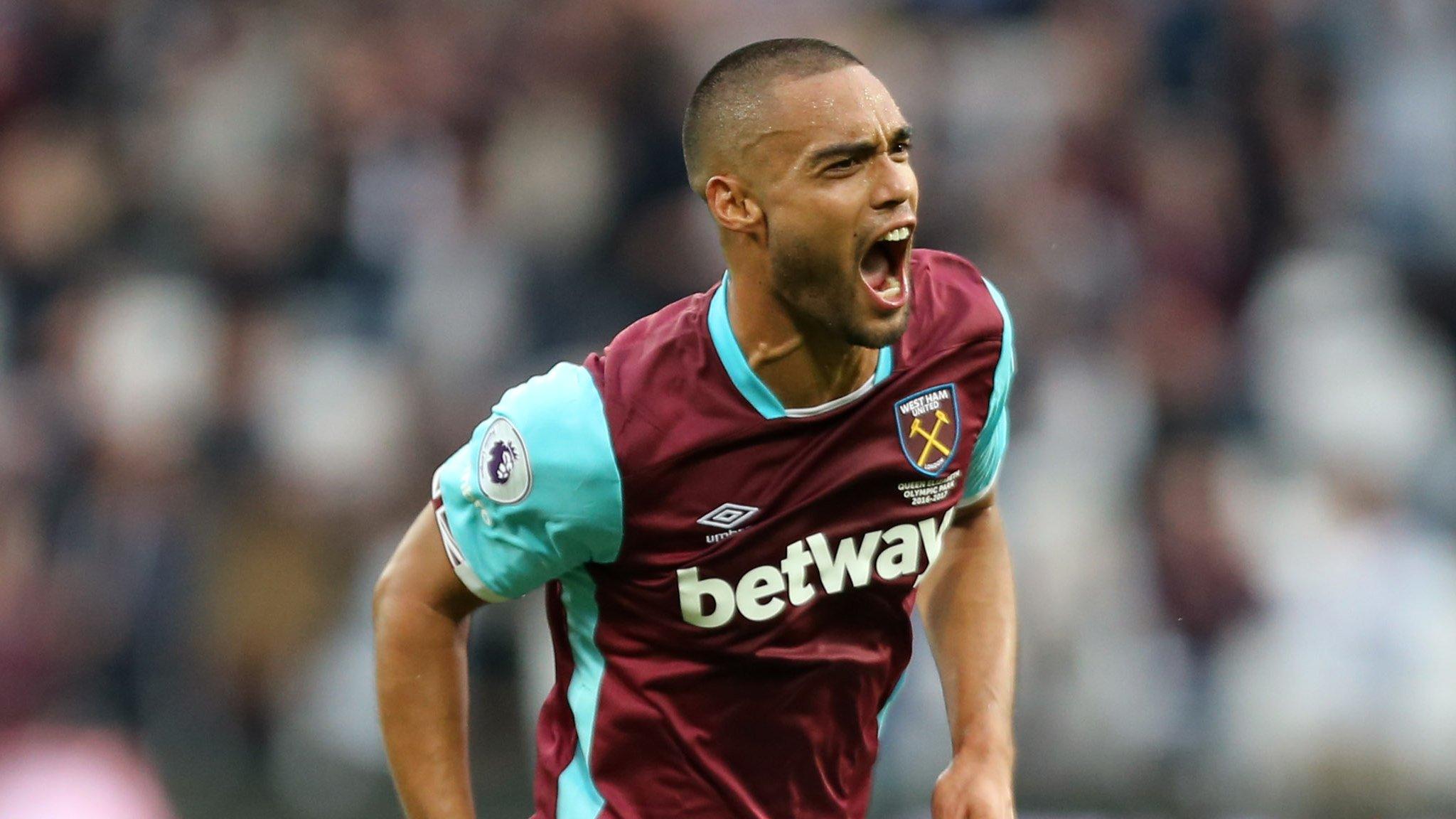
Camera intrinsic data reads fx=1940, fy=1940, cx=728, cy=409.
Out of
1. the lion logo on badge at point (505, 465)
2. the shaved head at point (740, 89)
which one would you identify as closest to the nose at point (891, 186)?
the shaved head at point (740, 89)

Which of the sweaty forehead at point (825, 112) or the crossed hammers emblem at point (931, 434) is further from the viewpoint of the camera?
the crossed hammers emblem at point (931, 434)

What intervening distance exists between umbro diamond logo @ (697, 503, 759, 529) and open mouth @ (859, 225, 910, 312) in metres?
0.37

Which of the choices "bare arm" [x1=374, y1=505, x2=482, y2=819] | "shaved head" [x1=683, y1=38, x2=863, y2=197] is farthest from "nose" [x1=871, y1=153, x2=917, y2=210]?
"bare arm" [x1=374, y1=505, x2=482, y2=819]

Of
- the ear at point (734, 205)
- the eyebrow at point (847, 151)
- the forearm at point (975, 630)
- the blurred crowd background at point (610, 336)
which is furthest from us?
the blurred crowd background at point (610, 336)

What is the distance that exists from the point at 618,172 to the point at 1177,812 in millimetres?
3083

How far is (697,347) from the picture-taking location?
2.97 metres

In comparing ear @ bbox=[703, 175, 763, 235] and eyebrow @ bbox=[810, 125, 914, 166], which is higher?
eyebrow @ bbox=[810, 125, 914, 166]

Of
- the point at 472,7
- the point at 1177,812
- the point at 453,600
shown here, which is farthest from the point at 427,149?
the point at 453,600

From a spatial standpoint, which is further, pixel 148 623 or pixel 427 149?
pixel 427 149

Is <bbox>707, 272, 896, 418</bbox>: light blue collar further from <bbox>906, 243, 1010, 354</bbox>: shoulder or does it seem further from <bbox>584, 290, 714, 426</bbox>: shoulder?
<bbox>906, 243, 1010, 354</bbox>: shoulder

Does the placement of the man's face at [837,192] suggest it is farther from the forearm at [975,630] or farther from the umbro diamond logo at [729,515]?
the forearm at [975,630]

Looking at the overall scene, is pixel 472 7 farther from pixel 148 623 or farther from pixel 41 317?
pixel 148 623

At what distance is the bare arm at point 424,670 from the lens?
3027 mm

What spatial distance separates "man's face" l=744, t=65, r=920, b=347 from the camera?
9.29ft
